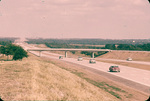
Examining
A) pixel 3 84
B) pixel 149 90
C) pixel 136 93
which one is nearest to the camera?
pixel 3 84

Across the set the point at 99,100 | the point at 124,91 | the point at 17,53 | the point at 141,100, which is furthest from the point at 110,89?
the point at 17,53

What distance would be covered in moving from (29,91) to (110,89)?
18.5 m

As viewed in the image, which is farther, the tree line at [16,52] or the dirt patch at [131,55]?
the dirt patch at [131,55]

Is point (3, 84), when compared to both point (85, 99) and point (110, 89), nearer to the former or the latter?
point (85, 99)

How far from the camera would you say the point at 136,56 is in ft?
368

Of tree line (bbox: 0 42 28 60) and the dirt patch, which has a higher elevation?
tree line (bbox: 0 42 28 60)

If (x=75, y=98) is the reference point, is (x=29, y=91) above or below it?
above

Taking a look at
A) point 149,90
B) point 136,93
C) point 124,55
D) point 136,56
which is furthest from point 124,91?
point 124,55

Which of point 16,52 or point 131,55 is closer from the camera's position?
point 16,52

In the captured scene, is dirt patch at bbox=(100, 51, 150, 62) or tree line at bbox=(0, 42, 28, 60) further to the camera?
dirt patch at bbox=(100, 51, 150, 62)

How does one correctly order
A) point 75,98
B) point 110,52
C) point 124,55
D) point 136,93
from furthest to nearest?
point 110,52 < point 124,55 < point 136,93 < point 75,98

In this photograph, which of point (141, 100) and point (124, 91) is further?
point (124, 91)

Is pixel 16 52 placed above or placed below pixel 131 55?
above

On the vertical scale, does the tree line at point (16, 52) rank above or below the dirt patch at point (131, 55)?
above
